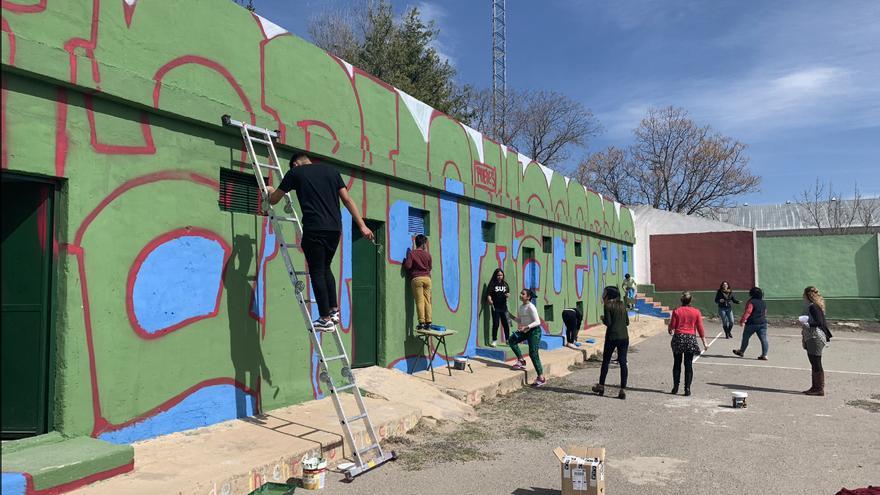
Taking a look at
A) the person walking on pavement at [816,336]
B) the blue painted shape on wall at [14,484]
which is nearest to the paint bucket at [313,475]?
the blue painted shape on wall at [14,484]

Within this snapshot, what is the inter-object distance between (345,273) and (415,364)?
2425 mm

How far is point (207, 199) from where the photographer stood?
→ 238 inches

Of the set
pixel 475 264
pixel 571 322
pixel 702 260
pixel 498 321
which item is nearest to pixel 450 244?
pixel 475 264

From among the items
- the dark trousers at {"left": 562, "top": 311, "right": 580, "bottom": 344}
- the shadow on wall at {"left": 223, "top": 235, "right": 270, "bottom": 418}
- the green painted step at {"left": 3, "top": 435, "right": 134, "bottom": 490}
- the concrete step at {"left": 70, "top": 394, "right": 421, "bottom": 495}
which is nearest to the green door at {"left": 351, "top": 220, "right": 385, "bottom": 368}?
the concrete step at {"left": 70, "top": 394, "right": 421, "bottom": 495}

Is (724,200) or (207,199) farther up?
(724,200)

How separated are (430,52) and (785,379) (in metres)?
24.4

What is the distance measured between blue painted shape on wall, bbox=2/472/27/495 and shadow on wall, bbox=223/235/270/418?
7.89 feet

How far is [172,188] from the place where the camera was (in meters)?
5.69

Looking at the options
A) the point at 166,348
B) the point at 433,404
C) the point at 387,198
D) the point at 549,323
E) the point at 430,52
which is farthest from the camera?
the point at 430,52

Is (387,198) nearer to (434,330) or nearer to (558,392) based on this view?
(434,330)

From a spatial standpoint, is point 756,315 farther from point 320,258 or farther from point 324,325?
point 320,258

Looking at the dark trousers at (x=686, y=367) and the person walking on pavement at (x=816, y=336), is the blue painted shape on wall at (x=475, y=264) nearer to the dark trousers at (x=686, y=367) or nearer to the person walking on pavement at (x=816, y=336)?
the dark trousers at (x=686, y=367)

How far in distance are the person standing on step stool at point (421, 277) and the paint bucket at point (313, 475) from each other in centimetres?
451

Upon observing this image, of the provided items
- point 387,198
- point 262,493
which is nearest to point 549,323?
point 387,198
